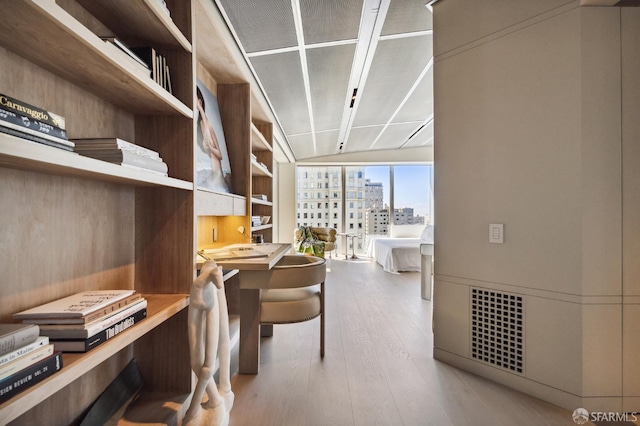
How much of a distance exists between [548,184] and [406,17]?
1938 mm

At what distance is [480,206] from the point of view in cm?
222

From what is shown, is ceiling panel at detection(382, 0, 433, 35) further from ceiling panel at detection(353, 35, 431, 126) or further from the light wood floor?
the light wood floor

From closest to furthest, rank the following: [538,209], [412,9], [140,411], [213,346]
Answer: [213,346], [140,411], [538,209], [412,9]

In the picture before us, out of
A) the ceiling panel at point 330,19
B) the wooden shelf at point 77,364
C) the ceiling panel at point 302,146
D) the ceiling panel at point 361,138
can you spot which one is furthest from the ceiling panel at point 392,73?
the wooden shelf at point 77,364

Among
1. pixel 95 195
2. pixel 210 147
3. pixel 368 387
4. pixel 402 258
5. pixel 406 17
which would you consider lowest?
pixel 368 387

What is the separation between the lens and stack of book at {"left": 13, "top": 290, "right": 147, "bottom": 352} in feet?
3.23

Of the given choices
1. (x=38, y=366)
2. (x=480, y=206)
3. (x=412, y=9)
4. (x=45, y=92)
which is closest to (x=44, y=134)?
(x=45, y=92)

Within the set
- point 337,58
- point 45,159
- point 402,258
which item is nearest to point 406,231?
point 402,258

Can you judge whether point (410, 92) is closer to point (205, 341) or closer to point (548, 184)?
point (548, 184)

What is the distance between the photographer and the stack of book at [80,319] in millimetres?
986

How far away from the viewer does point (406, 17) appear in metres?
2.86

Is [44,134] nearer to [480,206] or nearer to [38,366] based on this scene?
[38,366]

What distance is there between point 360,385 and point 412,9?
118 inches

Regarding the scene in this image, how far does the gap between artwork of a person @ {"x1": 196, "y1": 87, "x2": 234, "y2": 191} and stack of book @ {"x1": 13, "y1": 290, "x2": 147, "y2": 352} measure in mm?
1291
